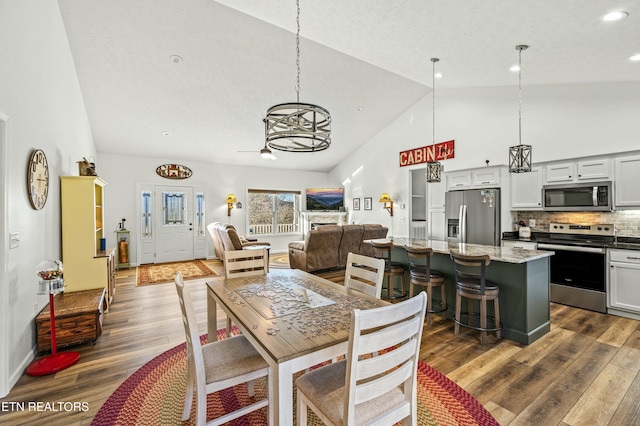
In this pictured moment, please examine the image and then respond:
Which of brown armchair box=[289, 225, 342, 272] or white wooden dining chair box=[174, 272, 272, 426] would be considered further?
brown armchair box=[289, 225, 342, 272]

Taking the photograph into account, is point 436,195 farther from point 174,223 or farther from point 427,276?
point 174,223

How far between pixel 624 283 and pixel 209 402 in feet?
15.6

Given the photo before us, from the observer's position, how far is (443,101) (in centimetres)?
620

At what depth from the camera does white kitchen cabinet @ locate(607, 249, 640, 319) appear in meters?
3.49

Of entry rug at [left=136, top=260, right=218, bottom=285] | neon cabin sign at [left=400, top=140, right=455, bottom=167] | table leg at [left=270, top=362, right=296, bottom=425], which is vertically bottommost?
entry rug at [left=136, top=260, right=218, bottom=285]

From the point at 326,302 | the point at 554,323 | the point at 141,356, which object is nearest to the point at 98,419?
the point at 141,356

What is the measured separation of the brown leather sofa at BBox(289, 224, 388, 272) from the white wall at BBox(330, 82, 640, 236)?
155cm

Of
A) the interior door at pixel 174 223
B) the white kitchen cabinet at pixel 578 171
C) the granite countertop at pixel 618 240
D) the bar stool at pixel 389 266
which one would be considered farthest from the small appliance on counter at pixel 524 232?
the interior door at pixel 174 223

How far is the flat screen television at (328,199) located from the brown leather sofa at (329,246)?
3.01 m

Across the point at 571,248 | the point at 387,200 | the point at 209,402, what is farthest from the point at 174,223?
the point at 571,248

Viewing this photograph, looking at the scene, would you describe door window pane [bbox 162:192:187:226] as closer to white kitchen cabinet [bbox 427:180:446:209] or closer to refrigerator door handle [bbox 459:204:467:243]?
white kitchen cabinet [bbox 427:180:446:209]

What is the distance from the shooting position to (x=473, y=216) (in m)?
5.41

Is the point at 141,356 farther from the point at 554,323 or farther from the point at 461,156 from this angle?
the point at 461,156

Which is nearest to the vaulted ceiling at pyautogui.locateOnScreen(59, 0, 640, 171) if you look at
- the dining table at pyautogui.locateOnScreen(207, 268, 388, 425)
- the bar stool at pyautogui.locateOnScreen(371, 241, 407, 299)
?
the bar stool at pyautogui.locateOnScreen(371, 241, 407, 299)
